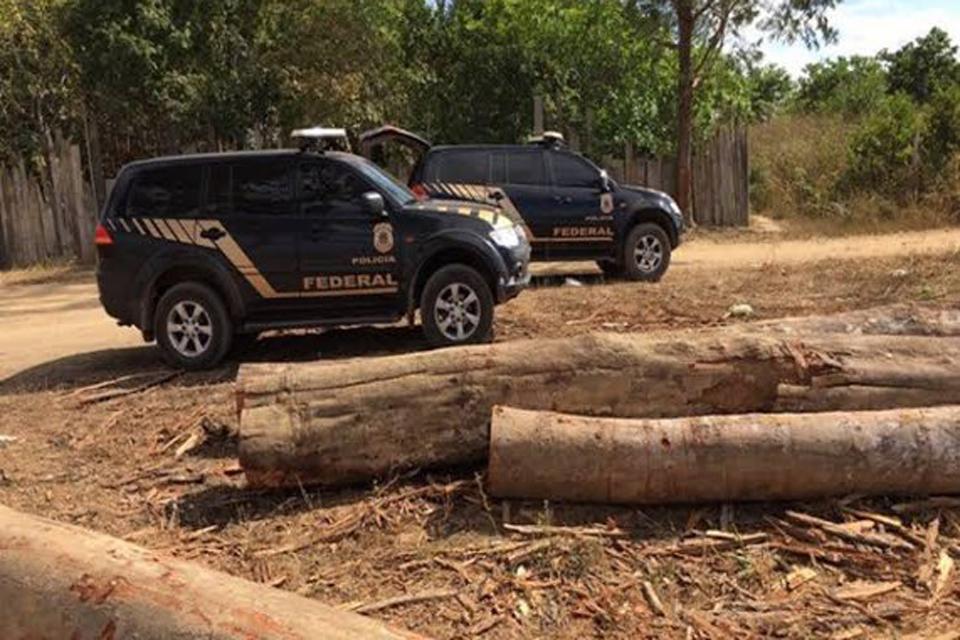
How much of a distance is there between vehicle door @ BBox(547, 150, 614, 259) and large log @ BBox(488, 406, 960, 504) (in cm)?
→ 836

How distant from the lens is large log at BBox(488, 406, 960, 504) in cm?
489

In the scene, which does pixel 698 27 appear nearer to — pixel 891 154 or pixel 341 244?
pixel 891 154

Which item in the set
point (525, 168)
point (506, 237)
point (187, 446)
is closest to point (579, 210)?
point (525, 168)

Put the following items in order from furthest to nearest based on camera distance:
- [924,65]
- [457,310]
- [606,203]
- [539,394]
Answer: [924,65] < [606,203] < [457,310] < [539,394]

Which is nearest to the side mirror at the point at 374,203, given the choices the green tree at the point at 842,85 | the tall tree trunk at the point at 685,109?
the tall tree trunk at the point at 685,109

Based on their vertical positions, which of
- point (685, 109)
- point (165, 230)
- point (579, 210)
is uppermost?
→ point (685, 109)

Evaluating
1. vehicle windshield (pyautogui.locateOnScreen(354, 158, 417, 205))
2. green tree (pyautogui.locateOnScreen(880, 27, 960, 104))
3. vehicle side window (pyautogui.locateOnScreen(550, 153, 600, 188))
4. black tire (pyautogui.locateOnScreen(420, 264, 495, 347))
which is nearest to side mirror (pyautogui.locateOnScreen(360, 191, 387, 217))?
vehicle windshield (pyautogui.locateOnScreen(354, 158, 417, 205))

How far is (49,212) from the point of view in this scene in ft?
59.5

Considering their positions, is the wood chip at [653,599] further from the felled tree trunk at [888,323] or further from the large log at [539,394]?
the felled tree trunk at [888,323]

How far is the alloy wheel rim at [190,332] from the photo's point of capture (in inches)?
344

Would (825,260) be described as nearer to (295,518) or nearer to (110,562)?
(295,518)

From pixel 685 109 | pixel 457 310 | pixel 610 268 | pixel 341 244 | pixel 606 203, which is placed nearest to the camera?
pixel 341 244

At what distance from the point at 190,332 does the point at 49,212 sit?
10942 mm

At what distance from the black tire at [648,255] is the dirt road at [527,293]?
0.92ft
